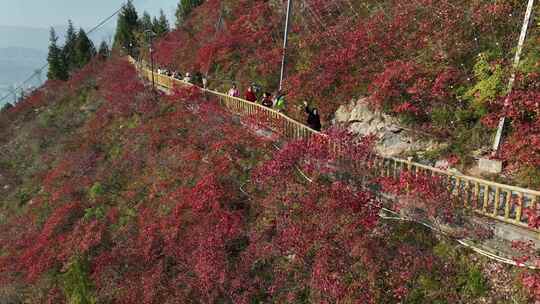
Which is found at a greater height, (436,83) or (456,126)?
(436,83)

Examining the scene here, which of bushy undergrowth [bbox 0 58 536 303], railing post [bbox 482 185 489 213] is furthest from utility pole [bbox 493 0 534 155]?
bushy undergrowth [bbox 0 58 536 303]

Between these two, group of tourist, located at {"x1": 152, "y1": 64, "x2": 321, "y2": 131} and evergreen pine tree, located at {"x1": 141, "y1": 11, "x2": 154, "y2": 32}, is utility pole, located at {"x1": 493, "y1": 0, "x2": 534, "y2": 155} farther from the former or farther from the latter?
evergreen pine tree, located at {"x1": 141, "y1": 11, "x2": 154, "y2": 32}

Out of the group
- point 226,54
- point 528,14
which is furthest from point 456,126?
point 226,54

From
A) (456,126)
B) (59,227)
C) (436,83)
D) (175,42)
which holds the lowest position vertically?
(59,227)

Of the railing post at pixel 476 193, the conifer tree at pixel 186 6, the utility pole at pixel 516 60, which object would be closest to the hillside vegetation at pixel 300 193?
the utility pole at pixel 516 60

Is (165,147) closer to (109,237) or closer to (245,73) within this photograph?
(109,237)

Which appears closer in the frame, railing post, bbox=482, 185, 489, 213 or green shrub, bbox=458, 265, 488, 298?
A: green shrub, bbox=458, 265, 488, 298
